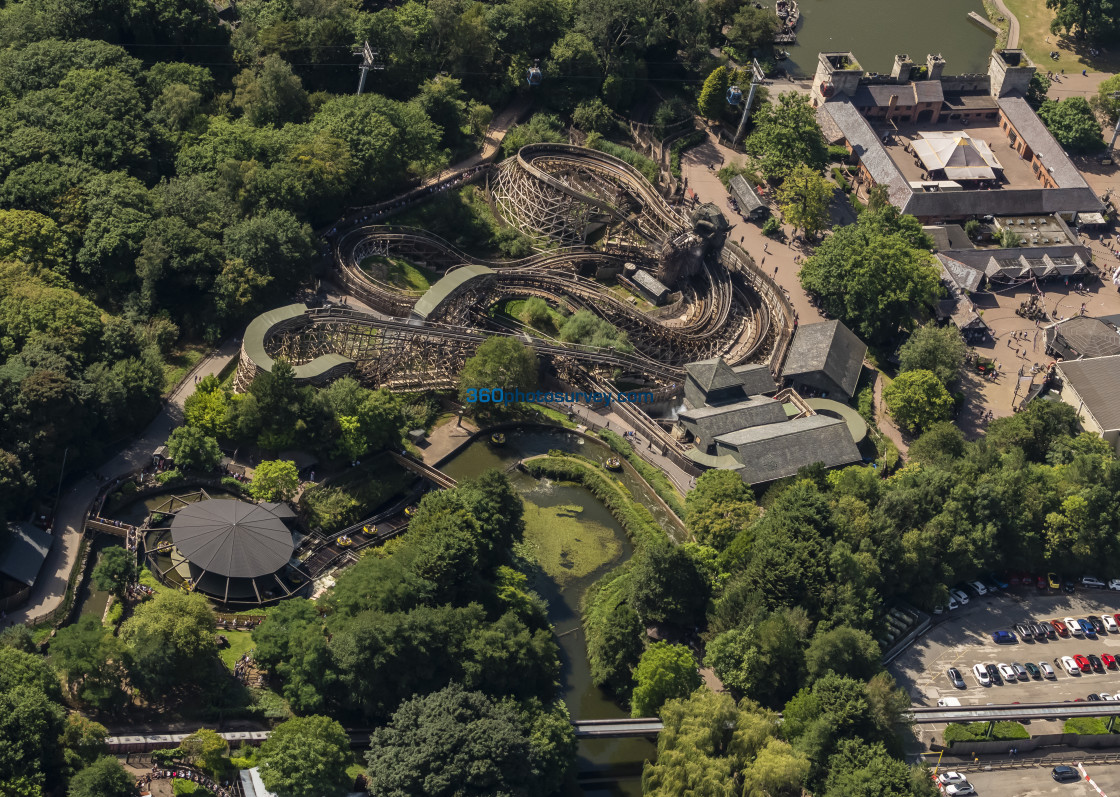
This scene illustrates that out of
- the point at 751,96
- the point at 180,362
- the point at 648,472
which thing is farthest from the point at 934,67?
the point at 180,362

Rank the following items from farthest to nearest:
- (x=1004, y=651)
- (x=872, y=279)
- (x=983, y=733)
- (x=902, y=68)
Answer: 1. (x=902, y=68)
2. (x=872, y=279)
3. (x=1004, y=651)
4. (x=983, y=733)

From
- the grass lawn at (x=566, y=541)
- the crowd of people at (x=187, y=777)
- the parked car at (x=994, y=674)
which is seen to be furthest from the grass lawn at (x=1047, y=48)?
the crowd of people at (x=187, y=777)

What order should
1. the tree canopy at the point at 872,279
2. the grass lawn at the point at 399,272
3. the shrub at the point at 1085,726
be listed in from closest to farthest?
the shrub at the point at 1085,726
the tree canopy at the point at 872,279
the grass lawn at the point at 399,272

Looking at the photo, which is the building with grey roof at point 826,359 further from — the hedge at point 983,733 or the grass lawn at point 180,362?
the grass lawn at point 180,362

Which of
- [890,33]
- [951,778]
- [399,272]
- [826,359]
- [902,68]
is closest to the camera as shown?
[951,778]

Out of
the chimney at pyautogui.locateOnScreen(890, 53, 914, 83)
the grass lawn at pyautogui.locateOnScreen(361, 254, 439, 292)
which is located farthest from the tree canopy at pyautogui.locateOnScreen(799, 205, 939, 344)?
the grass lawn at pyautogui.locateOnScreen(361, 254, 439, 292)

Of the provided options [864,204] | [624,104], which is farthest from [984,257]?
[624,104]

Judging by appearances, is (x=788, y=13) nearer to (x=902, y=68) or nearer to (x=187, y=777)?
(x=902, y=68)
